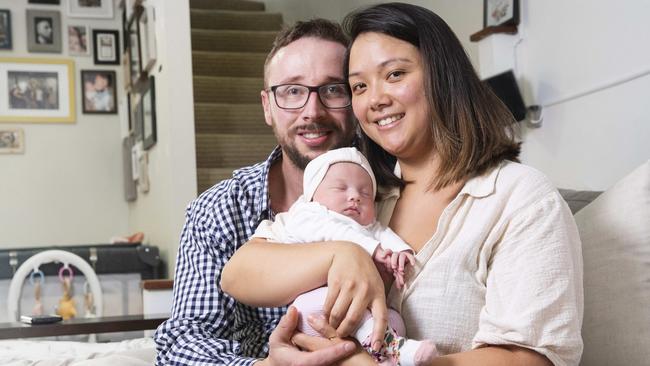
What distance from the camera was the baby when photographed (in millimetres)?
1252

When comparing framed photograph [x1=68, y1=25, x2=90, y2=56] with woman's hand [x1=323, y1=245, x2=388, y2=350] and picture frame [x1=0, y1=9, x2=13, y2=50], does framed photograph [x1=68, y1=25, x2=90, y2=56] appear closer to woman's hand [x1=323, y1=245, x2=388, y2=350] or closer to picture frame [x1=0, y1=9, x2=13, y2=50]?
picture frame [x1=0, y1=9, x2=13, y2=50]

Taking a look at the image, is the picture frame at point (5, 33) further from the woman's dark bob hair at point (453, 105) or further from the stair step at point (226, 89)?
the woman's dark bob hair at point (453, 105)

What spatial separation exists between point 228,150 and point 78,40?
Answer: 2.16 metres

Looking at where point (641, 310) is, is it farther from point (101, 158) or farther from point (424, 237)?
point (101, 158)

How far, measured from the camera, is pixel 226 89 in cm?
633

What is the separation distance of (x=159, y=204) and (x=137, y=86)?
1.21m

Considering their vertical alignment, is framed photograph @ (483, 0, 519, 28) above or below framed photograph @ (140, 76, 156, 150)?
above

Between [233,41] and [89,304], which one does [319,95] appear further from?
[233,41]

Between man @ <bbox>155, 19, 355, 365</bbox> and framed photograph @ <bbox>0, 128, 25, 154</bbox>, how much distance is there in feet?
18.4

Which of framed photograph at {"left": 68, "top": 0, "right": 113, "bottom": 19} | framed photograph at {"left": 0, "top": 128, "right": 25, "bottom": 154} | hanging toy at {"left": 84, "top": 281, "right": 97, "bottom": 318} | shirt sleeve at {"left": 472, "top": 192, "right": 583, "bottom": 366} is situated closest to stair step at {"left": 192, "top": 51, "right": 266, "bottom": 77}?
framed photograph at {"left": 68, "top": 0, "right": 113, "bottom": 19}

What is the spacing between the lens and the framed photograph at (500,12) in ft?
10.8

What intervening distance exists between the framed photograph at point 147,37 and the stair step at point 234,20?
1.37 m

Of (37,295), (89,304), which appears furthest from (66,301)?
(37,295)

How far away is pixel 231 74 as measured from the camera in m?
6.57
